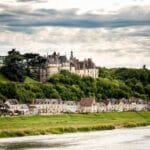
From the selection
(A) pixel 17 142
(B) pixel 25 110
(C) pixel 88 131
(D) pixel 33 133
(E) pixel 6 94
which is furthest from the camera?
(E) pixel 6 94

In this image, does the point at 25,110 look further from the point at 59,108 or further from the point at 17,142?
the point at 17,142

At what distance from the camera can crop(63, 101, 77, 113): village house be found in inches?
6565

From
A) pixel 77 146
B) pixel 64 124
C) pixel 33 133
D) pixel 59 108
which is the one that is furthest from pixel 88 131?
pixel 59 108

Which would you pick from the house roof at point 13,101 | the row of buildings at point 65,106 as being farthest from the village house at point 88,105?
the house roof at point 13,101

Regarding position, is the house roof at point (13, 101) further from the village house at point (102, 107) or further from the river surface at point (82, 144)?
the river surface at point (82, 144)

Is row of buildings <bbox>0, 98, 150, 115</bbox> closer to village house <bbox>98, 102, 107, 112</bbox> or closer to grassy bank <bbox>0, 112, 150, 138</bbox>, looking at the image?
village house <bbox>98, 102, 107, 112</bbox>

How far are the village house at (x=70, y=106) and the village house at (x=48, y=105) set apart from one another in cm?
101

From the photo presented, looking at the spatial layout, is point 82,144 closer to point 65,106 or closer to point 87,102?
point 65,106

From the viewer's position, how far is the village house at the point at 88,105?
174212mm

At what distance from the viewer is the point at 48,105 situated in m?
171

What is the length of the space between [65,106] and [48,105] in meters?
4.42

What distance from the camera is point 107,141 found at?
89250mm

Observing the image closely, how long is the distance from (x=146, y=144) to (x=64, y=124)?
4457cm

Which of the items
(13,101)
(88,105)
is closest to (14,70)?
(88,105)
